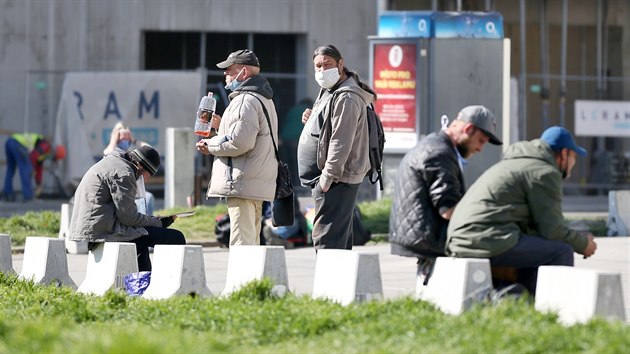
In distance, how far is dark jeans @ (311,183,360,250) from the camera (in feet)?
34.3

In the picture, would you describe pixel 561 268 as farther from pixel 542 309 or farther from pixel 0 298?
pixel 0 298

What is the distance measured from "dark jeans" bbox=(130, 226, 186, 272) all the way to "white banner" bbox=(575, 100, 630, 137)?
1826 cm

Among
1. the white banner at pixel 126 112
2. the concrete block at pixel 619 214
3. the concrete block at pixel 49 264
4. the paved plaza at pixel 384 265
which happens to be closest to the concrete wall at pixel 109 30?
the white banner at pixel 126 112

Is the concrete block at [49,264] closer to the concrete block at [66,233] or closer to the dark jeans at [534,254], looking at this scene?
the dark jeans at [534,254]

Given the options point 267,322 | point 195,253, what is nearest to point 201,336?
point 267,322

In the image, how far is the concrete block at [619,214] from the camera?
1948 cm

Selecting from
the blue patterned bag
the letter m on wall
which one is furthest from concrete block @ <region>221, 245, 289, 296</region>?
the letter m on wall

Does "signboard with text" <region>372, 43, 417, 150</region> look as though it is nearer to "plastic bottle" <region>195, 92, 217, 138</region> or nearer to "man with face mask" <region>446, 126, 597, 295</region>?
"plastic bottle" <region>195, 92, 217, 138</region>

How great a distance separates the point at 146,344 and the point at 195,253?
3.63 metres

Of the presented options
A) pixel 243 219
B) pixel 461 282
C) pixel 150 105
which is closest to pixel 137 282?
pixel 243 219

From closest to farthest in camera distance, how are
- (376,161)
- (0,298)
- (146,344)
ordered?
(146,344), (0,298), (376,161)

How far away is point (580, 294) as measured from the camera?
7891 millimetres

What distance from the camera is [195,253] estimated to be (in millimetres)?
10273

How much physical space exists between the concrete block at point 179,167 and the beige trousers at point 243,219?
9914 mm
